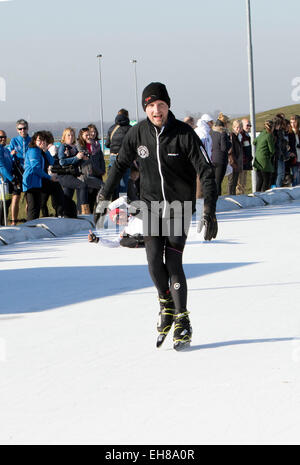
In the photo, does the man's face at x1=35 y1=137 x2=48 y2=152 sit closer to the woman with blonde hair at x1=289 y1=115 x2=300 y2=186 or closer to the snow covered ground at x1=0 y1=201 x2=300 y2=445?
the snow covered ground at x1=0 y1=201 x2=300 y2=445

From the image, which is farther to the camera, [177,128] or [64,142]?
[64,142]

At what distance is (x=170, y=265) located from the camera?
640 cm

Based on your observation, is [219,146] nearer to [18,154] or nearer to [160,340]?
[18,154]

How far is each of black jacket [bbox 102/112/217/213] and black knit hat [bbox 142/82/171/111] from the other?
5.5 inches

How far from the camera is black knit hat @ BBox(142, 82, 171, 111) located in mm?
6219

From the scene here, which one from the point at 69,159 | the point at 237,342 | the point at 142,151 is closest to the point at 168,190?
the point at 142,151

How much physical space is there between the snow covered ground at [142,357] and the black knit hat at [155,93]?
5.35ft

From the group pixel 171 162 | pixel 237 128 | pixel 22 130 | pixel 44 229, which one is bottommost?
pixel 44 229

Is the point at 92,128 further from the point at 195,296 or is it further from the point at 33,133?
the point at 195,296

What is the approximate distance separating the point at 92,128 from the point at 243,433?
1170 cm

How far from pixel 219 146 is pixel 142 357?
Answer: 11.5 meters

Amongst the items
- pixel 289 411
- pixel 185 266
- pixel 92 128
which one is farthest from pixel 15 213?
pixel 289 411

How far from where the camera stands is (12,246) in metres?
13.0

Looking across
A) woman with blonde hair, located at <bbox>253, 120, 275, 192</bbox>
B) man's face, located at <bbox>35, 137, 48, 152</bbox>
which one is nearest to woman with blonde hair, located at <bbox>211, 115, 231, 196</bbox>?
woman with blonde hair, located at <bbox>253, 120, 275, 192</bbox>
